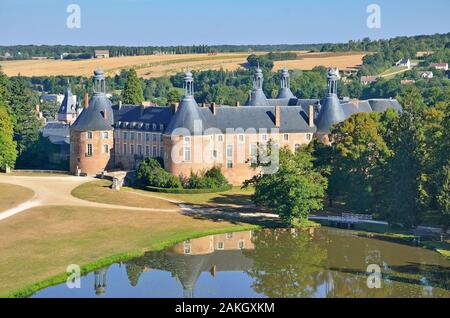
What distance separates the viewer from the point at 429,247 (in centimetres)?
4872

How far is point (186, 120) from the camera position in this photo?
225 feet

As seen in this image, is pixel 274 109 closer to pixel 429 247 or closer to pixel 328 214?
pixel 328 214

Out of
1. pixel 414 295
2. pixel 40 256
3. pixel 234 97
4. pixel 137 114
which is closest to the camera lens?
pixel 414 295

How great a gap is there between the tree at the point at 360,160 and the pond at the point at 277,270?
16.4 ft

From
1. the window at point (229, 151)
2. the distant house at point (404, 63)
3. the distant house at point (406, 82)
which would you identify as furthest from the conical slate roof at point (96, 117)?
the distant house at point (404, 63)

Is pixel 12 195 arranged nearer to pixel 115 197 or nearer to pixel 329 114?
pixel 115 197

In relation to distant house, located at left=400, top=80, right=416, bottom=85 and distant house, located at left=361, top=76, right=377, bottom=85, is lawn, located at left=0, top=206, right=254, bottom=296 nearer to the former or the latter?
distant house, located at left=400, top=80, right=416, bottom=85

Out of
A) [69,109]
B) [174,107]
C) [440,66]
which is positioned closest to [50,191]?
[174,107]

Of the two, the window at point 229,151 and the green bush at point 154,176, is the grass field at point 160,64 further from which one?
the green bush at point 154,176

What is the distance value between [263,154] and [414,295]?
22342mm

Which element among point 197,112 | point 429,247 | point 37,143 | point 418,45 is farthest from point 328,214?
point 418,45

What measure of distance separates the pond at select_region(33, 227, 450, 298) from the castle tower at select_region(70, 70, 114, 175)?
2515 centimetres

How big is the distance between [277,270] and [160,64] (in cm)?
13559

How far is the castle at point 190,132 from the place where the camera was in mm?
68625
